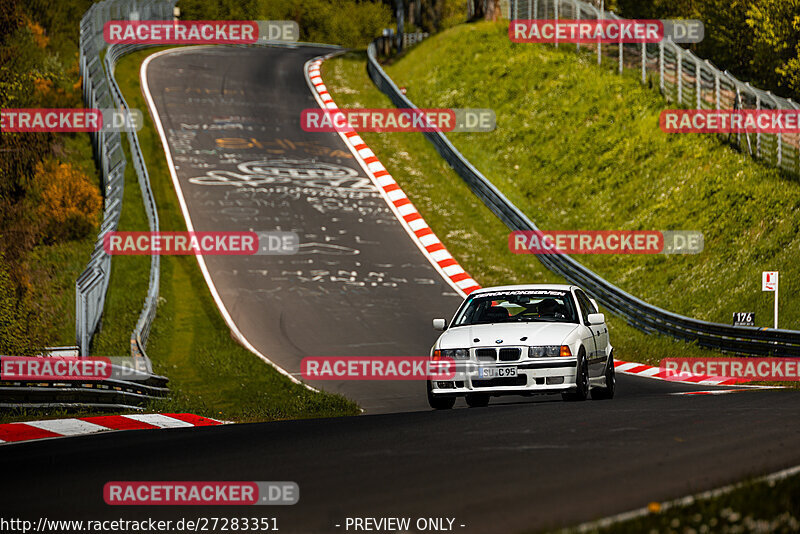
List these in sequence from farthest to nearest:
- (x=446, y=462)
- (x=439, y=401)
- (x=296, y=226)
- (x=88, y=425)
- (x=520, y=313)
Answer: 1. (x=296, y=226)
2. (x=520, y=313)
3. (x=439, y=401)
4. (x=88, y=425)
5. (x=446, y=462)

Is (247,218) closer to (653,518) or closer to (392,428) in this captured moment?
(392,428)

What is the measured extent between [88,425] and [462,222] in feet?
75.3

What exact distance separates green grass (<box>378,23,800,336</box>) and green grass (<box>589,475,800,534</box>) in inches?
776

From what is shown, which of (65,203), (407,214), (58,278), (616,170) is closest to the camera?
(58,278)

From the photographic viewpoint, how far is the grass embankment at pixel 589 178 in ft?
95.6

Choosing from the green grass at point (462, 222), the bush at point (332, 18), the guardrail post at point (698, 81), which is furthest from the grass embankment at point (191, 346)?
the bush at point (332, 18)

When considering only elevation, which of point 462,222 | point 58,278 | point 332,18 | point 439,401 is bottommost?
point 58,278

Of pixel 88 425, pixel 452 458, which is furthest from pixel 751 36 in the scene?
pixel 452 458

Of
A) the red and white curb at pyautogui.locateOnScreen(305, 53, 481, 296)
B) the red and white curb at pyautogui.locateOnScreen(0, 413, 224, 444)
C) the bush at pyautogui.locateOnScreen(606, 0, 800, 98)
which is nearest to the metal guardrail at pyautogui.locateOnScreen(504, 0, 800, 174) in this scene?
the bush at pyautogui.locateOnScreen(606, 0, 800, 98)

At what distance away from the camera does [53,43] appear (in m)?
62.5

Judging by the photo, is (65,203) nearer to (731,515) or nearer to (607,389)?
(607,389)

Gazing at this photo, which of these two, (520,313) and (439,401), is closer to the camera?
(439,401)

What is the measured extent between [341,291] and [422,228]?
6.30m

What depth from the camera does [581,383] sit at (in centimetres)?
1304
